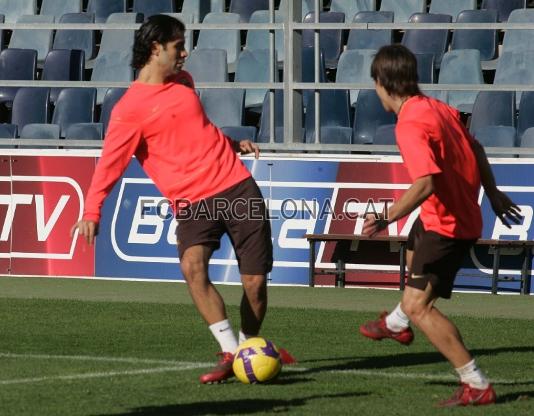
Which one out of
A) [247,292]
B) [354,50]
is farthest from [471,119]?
[247,292]

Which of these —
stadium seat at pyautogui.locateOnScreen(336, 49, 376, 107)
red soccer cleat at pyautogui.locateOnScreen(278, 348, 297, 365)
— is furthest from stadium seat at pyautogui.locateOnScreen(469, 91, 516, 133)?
red soccer cleat at pyautogui.locateOnScreen(278, 348, 297, 365)

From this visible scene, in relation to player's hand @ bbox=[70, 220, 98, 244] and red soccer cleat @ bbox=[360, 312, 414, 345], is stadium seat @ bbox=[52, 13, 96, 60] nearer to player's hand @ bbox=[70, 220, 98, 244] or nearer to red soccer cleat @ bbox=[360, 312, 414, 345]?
red soccer cleat @ bbox=[360, 312, 414, 345]

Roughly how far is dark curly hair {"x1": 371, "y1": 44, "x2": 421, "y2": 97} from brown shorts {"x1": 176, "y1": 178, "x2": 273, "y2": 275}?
3.97 ft

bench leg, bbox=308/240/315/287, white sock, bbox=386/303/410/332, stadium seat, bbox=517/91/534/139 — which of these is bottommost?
bench leg, bbox=308/240/315/287

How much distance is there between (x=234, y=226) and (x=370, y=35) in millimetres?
9789

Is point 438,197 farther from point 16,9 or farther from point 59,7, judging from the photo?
point 16,9

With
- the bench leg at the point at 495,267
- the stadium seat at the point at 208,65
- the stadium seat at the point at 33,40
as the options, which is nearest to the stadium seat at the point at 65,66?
the stadium seat at the point at 208,65

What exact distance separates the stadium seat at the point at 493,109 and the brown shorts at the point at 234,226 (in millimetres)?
7620

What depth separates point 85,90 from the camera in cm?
1728

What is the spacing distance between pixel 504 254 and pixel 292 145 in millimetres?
2513

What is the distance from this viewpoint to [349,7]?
1903 centimetres

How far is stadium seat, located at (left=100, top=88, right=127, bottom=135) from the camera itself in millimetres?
16844

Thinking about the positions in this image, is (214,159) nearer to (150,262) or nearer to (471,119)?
(150,262)

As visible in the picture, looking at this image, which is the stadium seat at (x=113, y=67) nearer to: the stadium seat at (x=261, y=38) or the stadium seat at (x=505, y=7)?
the stadium seat at (x=261, y=38)
